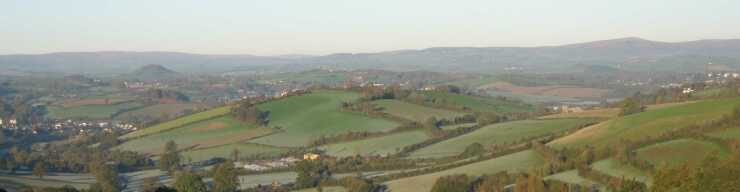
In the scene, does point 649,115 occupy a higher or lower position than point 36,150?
higher

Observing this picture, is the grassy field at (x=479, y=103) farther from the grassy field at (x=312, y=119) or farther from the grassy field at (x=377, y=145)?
the grassy field at (x=377, y=145)

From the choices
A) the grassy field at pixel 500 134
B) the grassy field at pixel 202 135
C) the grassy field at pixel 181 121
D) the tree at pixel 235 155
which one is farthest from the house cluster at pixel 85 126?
the grassy field at pixel 500 134

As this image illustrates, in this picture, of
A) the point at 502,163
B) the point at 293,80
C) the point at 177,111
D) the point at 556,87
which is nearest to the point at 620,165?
the point at 502,163

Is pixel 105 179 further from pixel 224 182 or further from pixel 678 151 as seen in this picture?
pixel 678 151

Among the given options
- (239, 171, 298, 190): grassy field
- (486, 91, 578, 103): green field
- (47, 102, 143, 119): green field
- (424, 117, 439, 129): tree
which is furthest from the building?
(486, 91, 578, 103): green field

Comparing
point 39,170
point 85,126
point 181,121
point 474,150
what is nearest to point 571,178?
point 474,150

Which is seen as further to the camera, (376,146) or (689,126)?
(376,146)

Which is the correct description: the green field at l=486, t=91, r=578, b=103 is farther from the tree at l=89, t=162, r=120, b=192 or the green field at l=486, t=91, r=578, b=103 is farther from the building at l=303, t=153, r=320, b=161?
the tree at l=89, t=162, r=120, b=192

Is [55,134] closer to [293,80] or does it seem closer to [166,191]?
[166,191]
